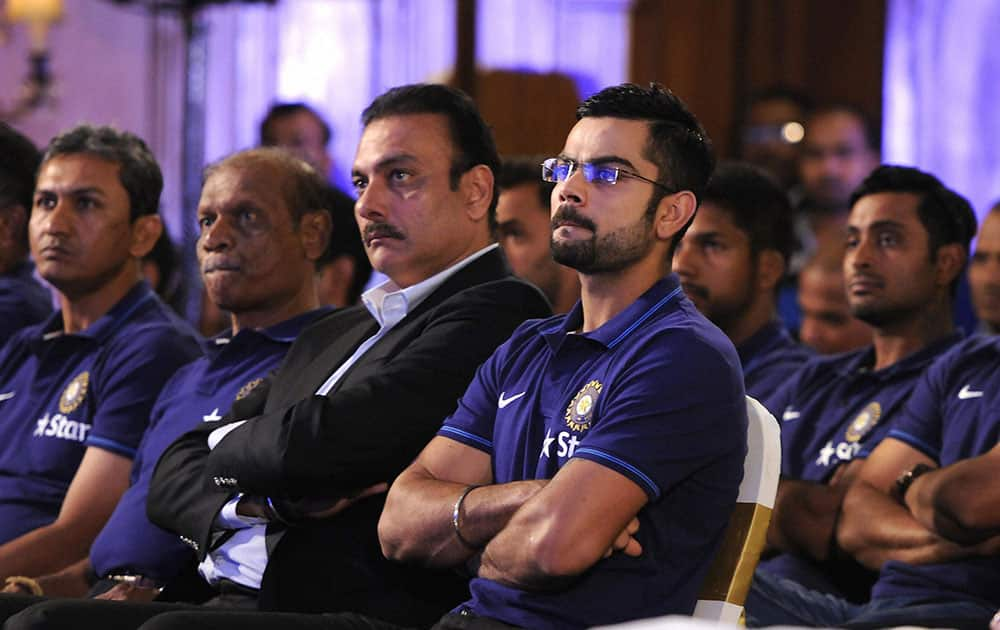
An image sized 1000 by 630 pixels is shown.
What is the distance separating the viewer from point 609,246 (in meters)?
2.37

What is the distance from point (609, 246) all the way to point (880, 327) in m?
1.46

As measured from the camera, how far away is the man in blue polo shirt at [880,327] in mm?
3486

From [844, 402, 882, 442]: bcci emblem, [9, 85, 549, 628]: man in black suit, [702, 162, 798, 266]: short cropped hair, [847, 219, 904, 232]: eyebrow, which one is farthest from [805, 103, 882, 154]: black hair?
[9, 85, 549, 628]: man in black suit

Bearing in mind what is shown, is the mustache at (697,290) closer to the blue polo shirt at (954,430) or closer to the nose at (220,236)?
the blue polo shirt at (954,430)

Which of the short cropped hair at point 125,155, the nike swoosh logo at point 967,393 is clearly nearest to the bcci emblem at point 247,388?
the short cropped hair at point 125,155

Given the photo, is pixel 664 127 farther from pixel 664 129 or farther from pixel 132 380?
pixel 132 380

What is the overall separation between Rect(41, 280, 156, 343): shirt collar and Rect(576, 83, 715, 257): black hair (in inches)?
62.6

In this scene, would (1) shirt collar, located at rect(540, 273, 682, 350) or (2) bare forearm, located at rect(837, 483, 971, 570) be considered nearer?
(1) shirt collar, located at rect(540, 273, 682, 350)

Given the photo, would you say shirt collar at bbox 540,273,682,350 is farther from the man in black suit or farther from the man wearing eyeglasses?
the man in black suit

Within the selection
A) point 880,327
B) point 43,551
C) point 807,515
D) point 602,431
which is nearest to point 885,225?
point 880,327

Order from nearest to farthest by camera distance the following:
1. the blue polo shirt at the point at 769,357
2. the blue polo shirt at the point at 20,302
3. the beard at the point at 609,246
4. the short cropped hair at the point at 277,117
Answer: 1. the beard at the point at 609,246
2. the blue polo shirt at the point at 769,357
3. the blue polo shirt at the point at 20,302
4. the short cropped hair at the point at 277,117

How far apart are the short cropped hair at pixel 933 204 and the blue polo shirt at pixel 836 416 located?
0.24 meters

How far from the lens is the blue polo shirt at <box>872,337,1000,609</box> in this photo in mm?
2977

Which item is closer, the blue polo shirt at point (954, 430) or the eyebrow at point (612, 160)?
the eyebrow at point (612, 160)
